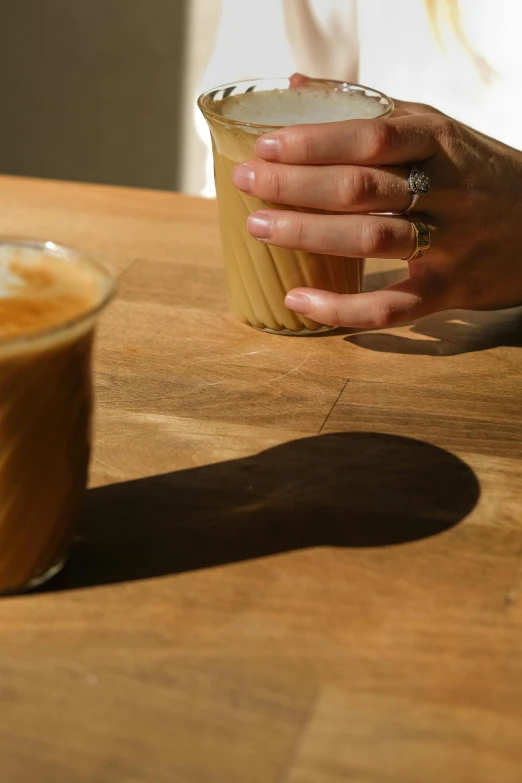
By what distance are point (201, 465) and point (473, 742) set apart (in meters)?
0.27

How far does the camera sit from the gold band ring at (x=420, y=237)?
30.8 inches

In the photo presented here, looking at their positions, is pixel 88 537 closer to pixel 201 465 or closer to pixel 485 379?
pixel 201 465

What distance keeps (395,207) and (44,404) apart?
0.41 metres

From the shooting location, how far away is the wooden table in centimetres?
41

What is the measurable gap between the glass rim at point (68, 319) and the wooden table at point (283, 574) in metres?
0.15

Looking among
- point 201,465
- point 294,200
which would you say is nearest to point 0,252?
point 201,465

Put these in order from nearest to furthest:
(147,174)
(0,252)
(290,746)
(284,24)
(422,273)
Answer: (290,746), (0,252), (422,273), (284,24), (147,174)

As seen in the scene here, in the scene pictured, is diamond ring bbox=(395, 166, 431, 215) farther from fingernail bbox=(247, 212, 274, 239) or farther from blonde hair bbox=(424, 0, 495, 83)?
blonde hair bbox=(424, 0, 495, 83)

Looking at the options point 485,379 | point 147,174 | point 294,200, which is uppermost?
point 294,200

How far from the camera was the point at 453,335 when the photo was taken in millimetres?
842

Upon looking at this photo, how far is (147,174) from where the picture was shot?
6.78 feet

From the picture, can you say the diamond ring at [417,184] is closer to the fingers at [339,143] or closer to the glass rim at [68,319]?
the fingers at [339,143]

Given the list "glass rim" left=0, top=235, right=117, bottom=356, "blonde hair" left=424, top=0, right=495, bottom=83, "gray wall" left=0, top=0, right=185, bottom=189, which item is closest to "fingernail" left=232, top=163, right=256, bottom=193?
"glass rim" left=0, top=235, right=117, bottom=356

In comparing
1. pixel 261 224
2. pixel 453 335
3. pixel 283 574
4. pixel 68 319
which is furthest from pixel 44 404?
pixel 453 335
